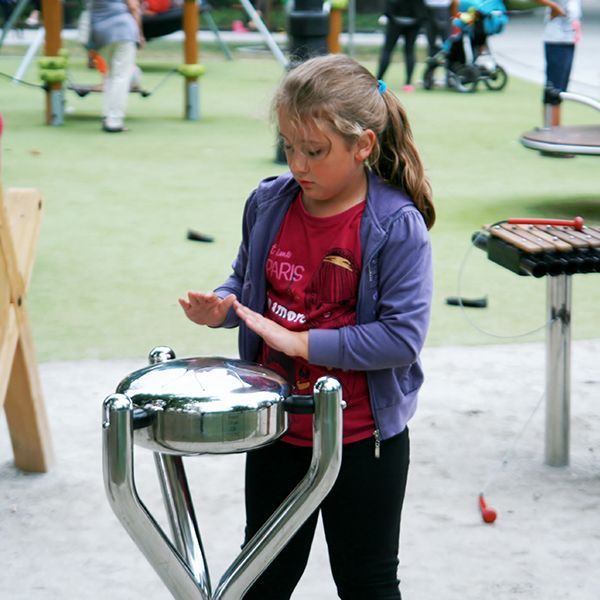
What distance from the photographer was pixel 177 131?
11766mm

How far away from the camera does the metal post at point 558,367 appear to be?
397 centimetres

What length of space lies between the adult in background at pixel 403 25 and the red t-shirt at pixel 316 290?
12032 millimetres

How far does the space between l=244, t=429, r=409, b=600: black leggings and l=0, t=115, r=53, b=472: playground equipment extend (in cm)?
133

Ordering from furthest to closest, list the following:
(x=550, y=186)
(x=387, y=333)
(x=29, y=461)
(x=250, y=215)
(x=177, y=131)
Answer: (x=177, y=131) → (x=550, y=186) → (x=29, y=461) → (x=250, y=215) → (x=387, y=333)

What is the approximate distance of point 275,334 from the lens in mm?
2283

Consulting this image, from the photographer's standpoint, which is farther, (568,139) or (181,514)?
(568,139)

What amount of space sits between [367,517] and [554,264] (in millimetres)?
1412

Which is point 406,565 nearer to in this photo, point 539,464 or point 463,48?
point 539,464

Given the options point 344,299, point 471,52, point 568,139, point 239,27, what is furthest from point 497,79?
point 344,299

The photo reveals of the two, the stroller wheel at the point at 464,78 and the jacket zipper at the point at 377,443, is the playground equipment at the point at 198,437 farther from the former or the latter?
the stroller wheel at the point at 464,78

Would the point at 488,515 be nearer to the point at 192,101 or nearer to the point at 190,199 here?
the point at 190,199

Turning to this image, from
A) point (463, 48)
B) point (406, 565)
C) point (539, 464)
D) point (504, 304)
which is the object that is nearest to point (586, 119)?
point (463, 48)

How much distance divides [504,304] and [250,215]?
3.69 metres

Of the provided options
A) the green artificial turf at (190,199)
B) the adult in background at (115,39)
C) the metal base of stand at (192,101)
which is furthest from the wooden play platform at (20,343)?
the metal base of stand at (192,101)
